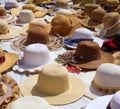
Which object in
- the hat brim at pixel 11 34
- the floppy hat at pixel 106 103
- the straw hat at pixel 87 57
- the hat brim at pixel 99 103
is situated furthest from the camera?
the hat brim at pixel 11 34

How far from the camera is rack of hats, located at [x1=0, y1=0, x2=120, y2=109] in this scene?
1.94 meters

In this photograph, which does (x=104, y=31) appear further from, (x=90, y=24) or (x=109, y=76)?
(x=109, y=76)

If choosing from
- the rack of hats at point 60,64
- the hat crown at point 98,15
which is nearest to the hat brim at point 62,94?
the rack of hats at point 60,64

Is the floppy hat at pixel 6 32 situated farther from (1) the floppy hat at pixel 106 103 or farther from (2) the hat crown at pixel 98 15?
(1) the floppy hat at pixel 106 103

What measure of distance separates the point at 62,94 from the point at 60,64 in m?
0.51

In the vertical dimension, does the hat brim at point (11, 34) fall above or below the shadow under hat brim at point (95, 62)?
below

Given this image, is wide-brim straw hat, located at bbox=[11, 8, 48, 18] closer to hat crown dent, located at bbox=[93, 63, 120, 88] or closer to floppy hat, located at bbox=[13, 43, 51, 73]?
floppy hat, located at bbox=[13, 43, 51, 73]

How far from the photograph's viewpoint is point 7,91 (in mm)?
1989

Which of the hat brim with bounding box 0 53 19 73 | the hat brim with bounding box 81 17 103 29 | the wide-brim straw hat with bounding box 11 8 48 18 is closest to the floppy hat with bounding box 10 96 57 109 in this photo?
the hat brim with bounding box 0 53 19 73

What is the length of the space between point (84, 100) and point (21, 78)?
565mm

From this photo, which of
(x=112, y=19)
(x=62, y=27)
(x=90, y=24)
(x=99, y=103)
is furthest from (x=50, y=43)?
(x=99, y=103)

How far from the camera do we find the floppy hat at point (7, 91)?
1895 millimetres

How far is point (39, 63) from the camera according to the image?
2457 mm

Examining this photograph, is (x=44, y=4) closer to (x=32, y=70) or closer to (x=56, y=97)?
(x=32, y=70)
